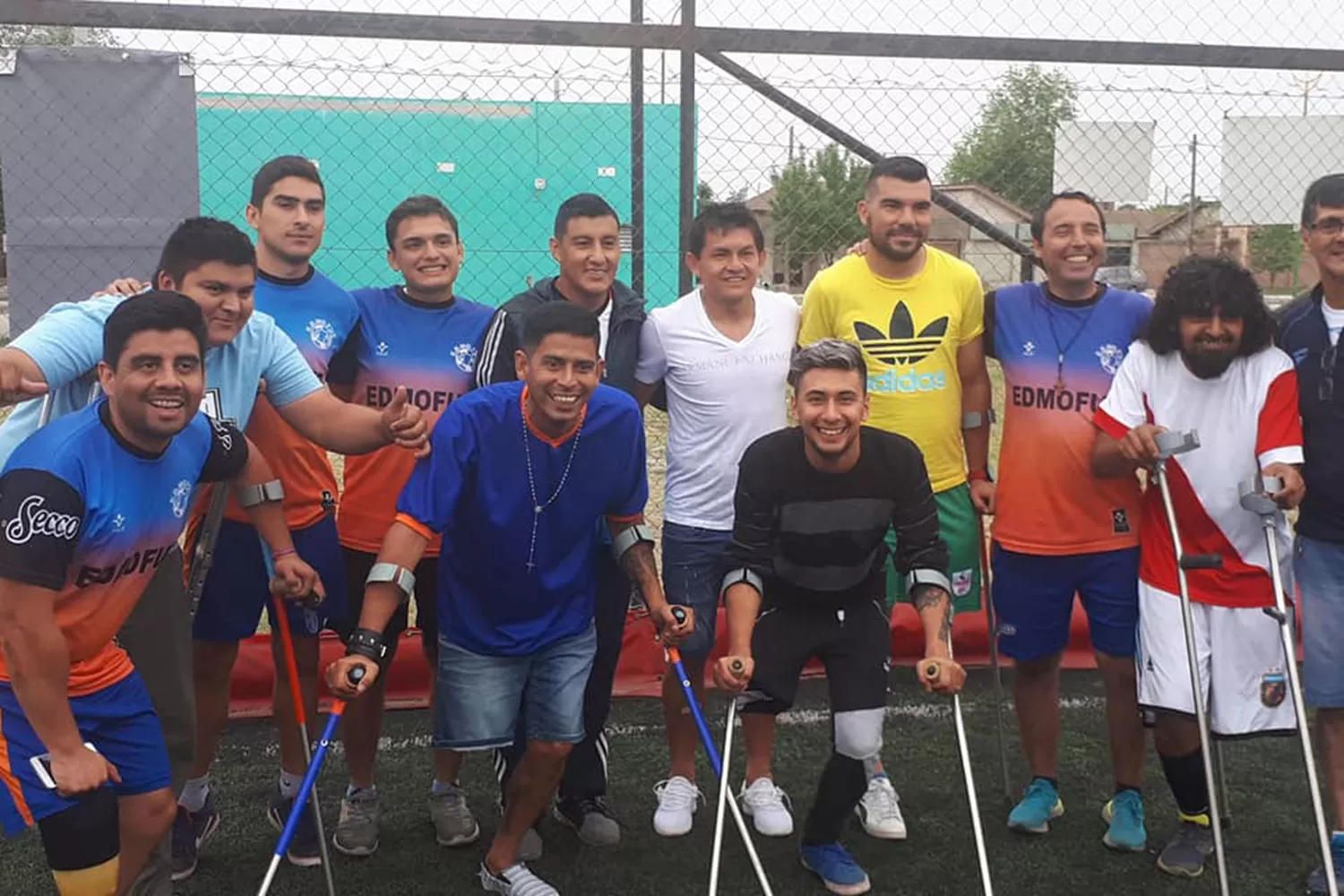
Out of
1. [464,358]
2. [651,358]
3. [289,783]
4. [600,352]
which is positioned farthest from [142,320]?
[289,783]

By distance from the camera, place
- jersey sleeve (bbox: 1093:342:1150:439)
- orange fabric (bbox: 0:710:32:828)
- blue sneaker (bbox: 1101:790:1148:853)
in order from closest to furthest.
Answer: orange fabric (bbox: 0:710:32:828), jersey sleeve (bbox: 1093:342:1150:439), blue sneaker (bbox: 1101:790:1148:853)

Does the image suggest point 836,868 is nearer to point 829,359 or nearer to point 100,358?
point 829,359

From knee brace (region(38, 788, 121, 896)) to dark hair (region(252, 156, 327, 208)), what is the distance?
199 cm

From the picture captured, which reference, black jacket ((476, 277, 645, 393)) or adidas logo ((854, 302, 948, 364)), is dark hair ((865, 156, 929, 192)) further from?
black jacket ((476, 277, 645, 393))

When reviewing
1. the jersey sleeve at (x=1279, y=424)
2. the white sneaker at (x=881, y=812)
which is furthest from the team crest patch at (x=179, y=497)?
the jersey sleeve at (x=1279, y=424)

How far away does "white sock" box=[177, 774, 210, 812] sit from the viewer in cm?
396

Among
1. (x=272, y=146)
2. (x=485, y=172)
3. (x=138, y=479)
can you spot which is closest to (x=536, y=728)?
(x=138, y=479)

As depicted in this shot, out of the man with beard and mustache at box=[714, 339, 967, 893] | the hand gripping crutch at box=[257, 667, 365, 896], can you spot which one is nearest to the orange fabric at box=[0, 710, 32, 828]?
the hand gripping crutch at box=[257, 667, 365, 896]

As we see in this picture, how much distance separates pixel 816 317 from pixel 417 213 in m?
1.43

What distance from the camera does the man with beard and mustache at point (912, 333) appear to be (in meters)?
4.20

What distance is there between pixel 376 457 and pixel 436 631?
648mm

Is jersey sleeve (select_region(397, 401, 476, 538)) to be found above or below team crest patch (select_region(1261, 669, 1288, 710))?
above

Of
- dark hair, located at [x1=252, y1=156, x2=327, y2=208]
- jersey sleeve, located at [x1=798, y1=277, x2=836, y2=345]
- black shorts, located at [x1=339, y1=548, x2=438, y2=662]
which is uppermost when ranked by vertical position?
dark hair, located at [x1=252, y1=156, x2=327, y2=208]

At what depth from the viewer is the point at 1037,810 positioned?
4.18m
